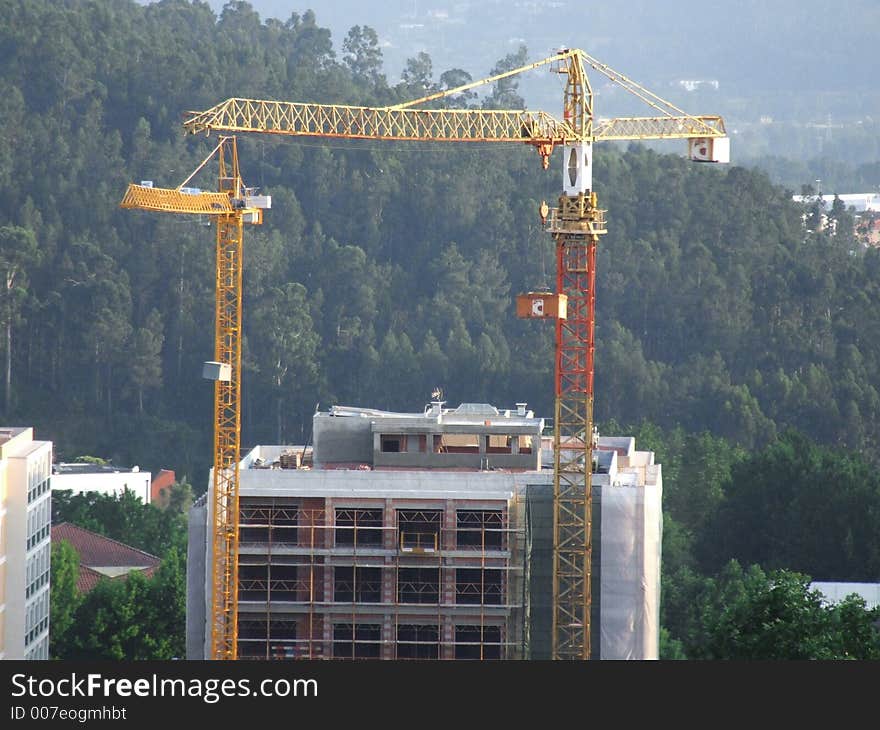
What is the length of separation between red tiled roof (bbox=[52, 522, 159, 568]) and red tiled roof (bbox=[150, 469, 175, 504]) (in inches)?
1197

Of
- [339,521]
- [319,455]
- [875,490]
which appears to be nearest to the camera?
[339,521]

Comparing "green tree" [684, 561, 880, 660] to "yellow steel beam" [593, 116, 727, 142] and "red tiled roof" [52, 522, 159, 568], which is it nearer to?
"yellow steel beam" [593, 116, 727, 142]

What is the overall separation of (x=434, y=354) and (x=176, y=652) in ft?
299

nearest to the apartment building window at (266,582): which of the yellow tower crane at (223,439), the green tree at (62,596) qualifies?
the yellow tower crane at (223,439)

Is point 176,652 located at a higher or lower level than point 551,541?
lower

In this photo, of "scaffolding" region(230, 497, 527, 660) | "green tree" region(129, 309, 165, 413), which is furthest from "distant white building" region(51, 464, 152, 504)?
"scaffolding" region(230, 497, 527, 660)

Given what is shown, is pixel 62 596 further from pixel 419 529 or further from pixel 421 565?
pixel 419 529

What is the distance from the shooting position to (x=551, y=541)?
86.9 meters

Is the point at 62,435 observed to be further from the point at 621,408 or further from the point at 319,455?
the point at 319,455

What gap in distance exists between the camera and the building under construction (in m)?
85.6

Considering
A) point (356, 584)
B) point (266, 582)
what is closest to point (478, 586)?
point (356, 584)

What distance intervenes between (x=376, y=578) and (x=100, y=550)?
5046 centimetres

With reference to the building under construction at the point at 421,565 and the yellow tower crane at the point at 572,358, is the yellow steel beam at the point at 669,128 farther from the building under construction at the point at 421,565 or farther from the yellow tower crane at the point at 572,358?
the building under construction at the point at 421,565

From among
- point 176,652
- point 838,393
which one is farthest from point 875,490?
point 838,393
